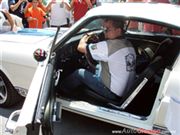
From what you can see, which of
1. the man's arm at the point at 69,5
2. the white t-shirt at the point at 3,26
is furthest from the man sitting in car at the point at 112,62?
the man's arm at the point at 69,5

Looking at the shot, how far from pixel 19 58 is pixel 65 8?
335 centimetres

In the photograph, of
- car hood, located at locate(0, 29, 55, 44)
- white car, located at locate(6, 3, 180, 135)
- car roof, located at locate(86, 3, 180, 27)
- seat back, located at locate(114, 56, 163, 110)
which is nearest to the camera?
white car, located at locate(6, 3, 180, 135)

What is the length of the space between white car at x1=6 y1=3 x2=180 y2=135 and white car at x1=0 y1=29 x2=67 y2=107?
0.40 m

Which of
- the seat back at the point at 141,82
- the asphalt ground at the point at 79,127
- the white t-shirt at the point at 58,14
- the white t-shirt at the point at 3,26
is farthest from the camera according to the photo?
the white t-shirt at the point at 58,14

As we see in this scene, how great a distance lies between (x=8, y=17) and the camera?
5.05 meters

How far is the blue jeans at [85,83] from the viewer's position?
338cm

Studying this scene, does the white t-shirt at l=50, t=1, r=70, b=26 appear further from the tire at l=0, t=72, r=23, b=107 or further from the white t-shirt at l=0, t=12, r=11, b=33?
the tire at l=0, t=72, r=23, b=107

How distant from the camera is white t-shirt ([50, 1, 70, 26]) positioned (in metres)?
6.89

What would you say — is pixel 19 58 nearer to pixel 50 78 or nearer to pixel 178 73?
pixel 50 78

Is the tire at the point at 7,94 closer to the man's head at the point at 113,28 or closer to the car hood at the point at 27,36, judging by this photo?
the car hood at the point at 27,36

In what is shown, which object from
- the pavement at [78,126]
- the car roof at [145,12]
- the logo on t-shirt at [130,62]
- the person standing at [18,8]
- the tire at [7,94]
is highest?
the car roof at [145,12]

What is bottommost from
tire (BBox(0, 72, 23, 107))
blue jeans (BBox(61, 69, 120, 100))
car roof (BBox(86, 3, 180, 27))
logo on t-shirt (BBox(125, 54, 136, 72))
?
tire (BBox(0, 72, 23, 107))

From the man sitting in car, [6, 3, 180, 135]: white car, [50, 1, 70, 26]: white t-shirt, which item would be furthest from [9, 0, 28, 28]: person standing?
the man sitting in car

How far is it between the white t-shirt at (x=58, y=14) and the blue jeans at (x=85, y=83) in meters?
3.49
